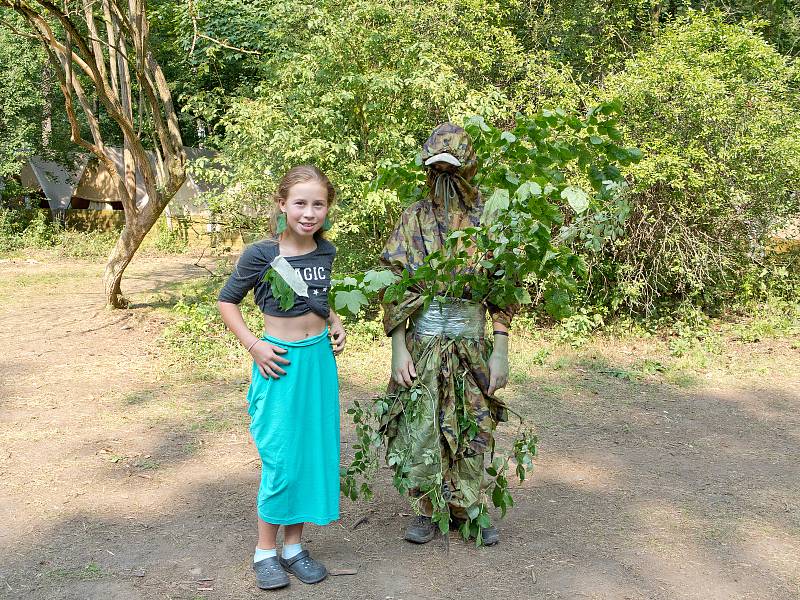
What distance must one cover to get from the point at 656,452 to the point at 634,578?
7.06ft

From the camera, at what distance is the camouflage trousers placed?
11.9 feet

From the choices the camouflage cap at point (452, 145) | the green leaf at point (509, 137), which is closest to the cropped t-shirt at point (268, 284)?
the camouflage cap at point (452, 145)

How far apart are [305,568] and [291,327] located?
1.03 metres

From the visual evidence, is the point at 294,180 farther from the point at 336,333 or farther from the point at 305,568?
the point at 305,568

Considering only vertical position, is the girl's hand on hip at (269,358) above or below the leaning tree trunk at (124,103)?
below

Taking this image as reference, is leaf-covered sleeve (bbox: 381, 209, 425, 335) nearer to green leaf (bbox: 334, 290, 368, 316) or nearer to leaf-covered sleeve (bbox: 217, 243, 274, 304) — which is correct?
green leaf (bbox: 334, 290, 368, 316)

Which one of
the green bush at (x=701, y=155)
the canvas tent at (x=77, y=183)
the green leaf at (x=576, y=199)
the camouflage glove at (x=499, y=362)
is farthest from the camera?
the canvas tent at (x=77, y=183)

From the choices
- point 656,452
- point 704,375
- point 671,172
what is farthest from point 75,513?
point 671,172

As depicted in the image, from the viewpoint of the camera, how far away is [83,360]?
793cm

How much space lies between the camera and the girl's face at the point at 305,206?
326 centimetres

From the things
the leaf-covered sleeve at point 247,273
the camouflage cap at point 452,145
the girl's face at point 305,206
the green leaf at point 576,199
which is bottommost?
the leaf-covered sleeve at point 247,273

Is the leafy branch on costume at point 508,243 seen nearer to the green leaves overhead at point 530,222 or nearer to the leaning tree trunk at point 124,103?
the green leaves overhead at point 530,222

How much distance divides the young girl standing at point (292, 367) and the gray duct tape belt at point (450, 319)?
0.53 m

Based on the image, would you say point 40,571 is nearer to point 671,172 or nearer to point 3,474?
point 3,474
